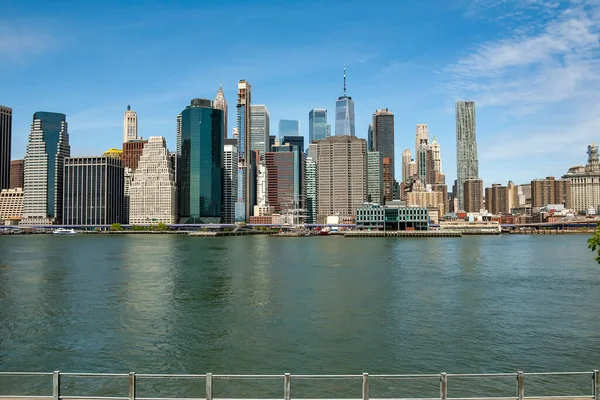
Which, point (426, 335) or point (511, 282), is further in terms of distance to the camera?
point (511, 282)

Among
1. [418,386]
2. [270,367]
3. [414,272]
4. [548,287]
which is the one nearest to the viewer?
[418,386]

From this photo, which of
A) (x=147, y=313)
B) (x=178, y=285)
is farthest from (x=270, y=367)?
(x=178, y=285)

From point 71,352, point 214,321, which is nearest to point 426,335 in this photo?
point 214,321

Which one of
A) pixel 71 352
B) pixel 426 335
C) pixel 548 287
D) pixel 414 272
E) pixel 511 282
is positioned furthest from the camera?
pixel 414 272

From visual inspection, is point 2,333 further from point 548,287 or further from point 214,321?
point 548,287

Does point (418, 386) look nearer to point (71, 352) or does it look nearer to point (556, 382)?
point (556, 382)

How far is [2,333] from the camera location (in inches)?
1507

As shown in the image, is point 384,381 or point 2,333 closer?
point 384,381

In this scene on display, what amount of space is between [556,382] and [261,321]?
22412 millimetres

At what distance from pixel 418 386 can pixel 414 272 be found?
57079 millimetres

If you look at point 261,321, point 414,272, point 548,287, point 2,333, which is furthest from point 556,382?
point 414,272

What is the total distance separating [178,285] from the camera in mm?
64812

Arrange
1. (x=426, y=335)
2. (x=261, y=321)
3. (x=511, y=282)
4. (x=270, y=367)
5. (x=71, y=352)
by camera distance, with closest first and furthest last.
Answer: (x=270, y=367)
(x=71, y=352)
(x=426, y=335)
(x=261, y=321)
(x=511, y=282)

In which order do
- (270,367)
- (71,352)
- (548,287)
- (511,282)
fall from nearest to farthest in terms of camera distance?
(270,367) → (71,352) → (548,287) → (511,282)
